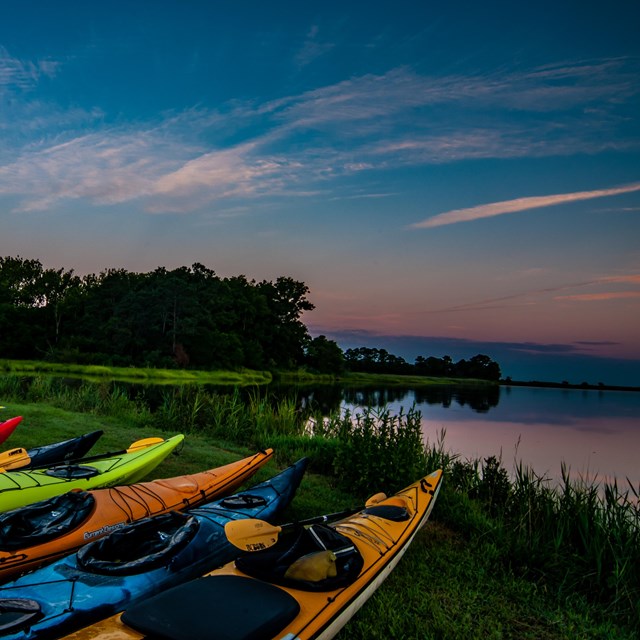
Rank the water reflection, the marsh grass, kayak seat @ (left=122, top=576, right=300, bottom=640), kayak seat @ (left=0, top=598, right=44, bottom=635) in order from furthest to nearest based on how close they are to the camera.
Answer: the water reflection, the marsh grass, kayak seat @ (left=0, top=598, right=44, bottom=635), kayak seat @ (left=122, top=576, right=300, bottom=640)

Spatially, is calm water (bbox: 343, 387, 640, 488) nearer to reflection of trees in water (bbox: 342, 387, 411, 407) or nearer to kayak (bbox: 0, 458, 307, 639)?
reflection of trees in water (bbox: 342, 387, 411, 407)

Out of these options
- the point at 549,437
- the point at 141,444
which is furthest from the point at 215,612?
the point at 549,437

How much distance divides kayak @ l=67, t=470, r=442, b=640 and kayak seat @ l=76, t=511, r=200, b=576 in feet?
1.21

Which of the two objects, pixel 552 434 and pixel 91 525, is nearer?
pixel 91 525

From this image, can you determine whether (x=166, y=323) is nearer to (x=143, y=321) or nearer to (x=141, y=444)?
(x=143, y=321)

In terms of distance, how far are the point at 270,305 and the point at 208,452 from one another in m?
56.5

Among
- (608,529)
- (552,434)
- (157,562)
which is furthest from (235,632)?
(552,434)

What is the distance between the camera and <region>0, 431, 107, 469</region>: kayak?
190 inches

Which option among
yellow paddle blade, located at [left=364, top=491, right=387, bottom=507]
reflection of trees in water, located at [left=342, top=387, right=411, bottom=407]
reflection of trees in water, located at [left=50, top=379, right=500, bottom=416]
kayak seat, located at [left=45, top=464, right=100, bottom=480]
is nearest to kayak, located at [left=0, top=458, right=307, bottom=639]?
yellow paddle blade, located at [left=364, top=491, right=387, bottom=507]

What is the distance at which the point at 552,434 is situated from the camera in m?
14.1

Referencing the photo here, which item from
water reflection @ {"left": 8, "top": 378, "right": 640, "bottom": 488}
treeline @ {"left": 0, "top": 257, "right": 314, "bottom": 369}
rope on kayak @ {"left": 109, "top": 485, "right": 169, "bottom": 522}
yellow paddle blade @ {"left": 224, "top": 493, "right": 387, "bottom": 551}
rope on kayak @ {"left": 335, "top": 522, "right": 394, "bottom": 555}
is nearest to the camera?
yellow paddle blade @ {"left": 224, "top": 493, "right": 387, "bottom": 551}

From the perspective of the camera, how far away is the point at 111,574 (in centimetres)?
256

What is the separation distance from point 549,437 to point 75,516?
12973 millimetres

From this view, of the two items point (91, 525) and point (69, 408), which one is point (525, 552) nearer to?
point (91, 525)
